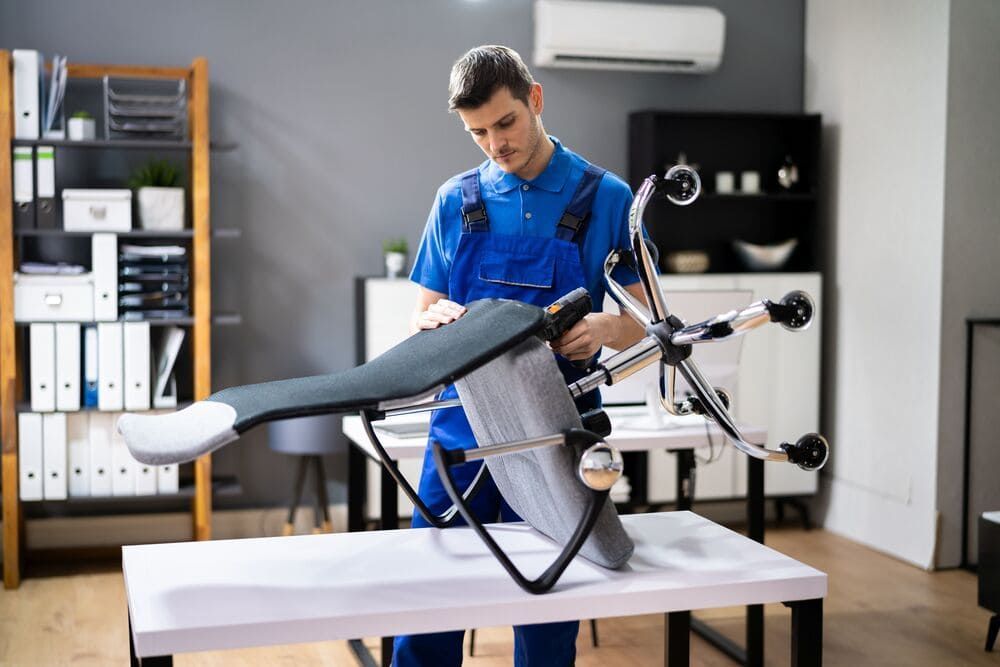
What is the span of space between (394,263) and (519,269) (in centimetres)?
259

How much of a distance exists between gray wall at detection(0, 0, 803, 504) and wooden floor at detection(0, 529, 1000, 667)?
40.0 inches

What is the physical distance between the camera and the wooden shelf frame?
4039mm

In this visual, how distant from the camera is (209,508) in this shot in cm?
432

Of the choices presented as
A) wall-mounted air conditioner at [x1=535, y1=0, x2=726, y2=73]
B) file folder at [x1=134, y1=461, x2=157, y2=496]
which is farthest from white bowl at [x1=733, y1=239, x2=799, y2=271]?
file folder at [x1=134, y1=461, x2=157, y2=496]

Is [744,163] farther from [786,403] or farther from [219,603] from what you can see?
[219,603]

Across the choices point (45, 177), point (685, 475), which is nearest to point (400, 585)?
point (685, 475)

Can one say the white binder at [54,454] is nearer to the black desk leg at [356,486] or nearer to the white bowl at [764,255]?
the black desk leg at [356,486]

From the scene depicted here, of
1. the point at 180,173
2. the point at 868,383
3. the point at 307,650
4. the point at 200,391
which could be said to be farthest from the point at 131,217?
the point at 868,383

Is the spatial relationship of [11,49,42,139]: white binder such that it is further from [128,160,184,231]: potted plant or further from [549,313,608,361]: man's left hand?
[549,313,608,361]: man's left hand

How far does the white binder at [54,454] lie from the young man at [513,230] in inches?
98.6

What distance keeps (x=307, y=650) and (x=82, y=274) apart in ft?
5.65

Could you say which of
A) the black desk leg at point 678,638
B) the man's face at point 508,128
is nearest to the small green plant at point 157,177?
the man's face at point 508,128

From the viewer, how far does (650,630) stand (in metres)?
3.65

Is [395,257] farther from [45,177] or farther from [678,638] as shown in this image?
[678,638]
